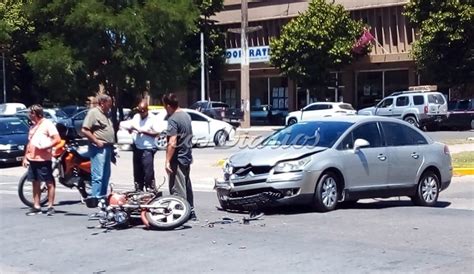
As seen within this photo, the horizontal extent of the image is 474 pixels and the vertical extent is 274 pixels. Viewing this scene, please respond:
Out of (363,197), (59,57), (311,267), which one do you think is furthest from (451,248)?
(59,57)

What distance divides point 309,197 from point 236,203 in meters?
1.15

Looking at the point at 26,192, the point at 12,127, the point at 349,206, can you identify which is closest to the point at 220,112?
the point at 12,127

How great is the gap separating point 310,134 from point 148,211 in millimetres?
3530

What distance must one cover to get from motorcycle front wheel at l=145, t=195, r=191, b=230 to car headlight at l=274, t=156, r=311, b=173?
71.6 inches

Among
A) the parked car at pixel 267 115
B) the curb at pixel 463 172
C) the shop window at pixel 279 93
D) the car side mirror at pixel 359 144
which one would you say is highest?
the shop window at pixel 279 93

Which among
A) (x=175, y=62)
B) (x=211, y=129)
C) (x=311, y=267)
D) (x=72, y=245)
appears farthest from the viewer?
(x=175, y=62)

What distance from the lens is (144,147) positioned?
1375 cm

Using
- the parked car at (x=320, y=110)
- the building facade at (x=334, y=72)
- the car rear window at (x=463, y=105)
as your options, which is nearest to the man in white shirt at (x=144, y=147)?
the parked car at (x=320, y=110)

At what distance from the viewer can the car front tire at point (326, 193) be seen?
42.6 feet

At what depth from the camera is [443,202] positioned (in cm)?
→ 1580

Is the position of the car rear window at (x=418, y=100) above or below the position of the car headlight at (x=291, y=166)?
above

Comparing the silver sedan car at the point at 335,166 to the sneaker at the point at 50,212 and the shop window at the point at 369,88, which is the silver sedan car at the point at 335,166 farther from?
the shop window at the point at 369,88

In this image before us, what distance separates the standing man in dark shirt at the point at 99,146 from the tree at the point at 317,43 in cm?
3879

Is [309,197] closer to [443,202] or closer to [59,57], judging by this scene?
[443,202]
